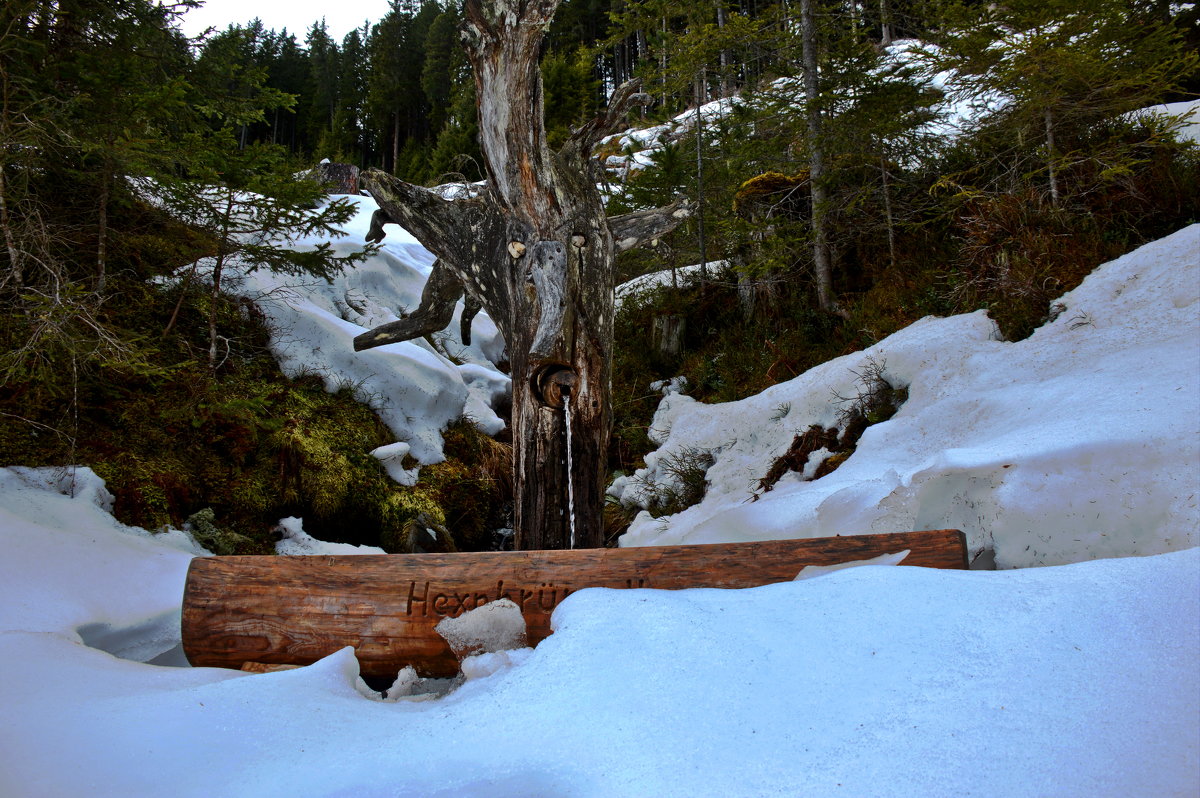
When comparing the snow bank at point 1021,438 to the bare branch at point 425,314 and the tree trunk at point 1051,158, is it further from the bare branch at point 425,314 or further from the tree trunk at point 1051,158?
the bare branch at point 425,314

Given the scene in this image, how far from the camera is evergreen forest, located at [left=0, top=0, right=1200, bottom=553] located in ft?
16.0

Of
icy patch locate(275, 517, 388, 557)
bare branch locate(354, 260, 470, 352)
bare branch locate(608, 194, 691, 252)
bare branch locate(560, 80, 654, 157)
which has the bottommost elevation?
icy patch locate(275, 517, 388, 557)

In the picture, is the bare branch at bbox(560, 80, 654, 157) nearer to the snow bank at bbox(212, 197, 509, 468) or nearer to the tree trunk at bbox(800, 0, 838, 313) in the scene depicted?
the snow bank at bbox(212, 197, 509, 468)

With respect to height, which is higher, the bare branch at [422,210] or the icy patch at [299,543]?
the bare branch at [422,210]

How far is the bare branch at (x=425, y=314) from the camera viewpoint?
199 inches

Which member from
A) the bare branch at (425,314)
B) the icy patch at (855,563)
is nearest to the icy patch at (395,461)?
the bare branch at (425,314)

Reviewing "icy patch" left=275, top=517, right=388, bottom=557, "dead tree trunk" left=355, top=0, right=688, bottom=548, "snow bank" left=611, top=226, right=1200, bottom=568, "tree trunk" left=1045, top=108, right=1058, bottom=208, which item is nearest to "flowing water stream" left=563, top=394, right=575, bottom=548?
"dead tree trunk" left=355, top=0, right=688, bottom=548

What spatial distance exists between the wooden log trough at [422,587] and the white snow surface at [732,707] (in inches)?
13.0

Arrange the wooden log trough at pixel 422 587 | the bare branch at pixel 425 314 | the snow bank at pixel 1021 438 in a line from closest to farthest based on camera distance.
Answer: the wooden log trough at pixel 422 587, the snow bank at pixel 1021 438, the bare branch at pixel 425 314

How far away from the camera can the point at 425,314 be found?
518 centimetres

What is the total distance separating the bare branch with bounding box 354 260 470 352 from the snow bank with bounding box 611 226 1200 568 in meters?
2.71

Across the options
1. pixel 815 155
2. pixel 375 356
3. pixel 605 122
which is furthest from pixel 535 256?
pixel 815 155

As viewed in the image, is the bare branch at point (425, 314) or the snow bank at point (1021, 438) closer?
the snow bank at point (1021, 438)

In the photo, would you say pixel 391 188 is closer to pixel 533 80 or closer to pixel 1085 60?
pixel 533 80
